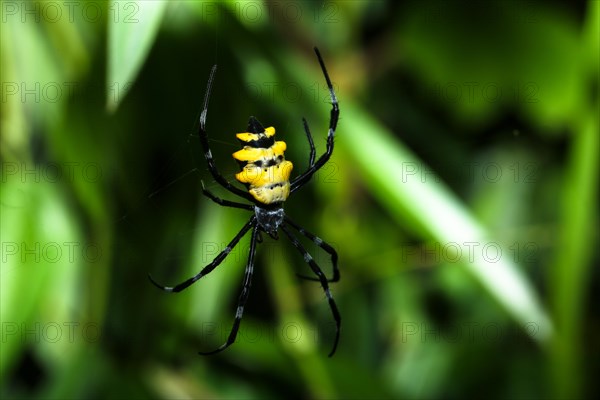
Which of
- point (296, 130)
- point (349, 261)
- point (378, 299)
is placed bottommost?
point (378, 299)

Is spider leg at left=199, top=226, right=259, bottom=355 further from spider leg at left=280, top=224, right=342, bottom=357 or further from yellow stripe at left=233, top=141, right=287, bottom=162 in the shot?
yellow stripe at left=233, top=141, right=287, bottom=162

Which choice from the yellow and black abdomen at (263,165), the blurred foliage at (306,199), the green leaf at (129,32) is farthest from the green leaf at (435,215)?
the green leaf at (129,32)

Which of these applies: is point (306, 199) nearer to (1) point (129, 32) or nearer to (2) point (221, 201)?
(2) point (221, 201)

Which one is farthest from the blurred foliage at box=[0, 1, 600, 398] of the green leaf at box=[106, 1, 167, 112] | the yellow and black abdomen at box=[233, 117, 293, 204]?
the yellow and black abdomen at box=[233, 117, 293, 204]

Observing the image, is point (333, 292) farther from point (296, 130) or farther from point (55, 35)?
point (55, 35)

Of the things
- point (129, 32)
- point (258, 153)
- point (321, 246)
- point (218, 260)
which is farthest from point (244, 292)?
point (129, 32)

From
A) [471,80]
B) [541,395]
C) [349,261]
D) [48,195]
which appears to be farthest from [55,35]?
[541,395]

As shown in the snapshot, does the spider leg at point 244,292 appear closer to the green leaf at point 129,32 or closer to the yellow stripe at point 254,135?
the yellow stripe at point 254,135
